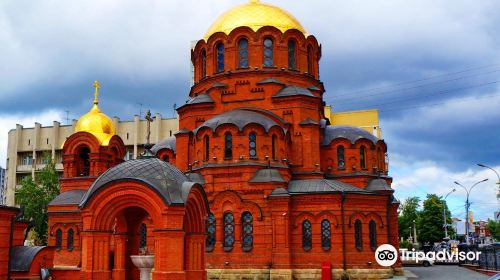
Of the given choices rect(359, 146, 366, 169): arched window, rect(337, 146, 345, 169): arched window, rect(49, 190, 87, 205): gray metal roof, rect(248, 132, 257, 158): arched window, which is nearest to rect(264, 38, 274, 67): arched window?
rect(248, 132, 257, 158): arched window

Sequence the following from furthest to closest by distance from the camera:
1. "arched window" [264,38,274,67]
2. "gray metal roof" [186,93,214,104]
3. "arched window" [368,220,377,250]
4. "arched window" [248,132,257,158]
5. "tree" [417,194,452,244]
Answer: "tree" [417,194,452,244] < "arched window" [264,38,274,67] < "gray metal roof" [186,93,214,104] < "arched window" [248,132,257,158] < "arched window" [368,220,377,250]

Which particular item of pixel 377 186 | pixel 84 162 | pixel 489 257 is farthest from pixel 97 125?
pixel 489 257

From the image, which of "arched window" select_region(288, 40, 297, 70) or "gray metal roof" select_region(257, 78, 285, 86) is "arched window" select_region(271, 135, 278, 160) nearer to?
"gray metal roof" select_region(257, 78, 285, 86)

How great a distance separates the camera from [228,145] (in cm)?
2731

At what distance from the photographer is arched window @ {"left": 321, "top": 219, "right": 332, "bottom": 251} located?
25828mm

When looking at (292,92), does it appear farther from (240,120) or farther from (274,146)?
(240,120)

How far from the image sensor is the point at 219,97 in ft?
101

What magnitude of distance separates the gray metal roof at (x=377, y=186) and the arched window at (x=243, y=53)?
31.7 ft

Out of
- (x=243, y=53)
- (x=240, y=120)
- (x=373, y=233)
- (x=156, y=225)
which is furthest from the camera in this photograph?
(x=243, y=53)

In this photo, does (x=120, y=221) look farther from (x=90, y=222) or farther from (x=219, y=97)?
(x=219, y=97)

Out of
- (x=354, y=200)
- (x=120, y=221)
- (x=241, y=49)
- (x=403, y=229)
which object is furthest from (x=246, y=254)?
(x=403, y=229)

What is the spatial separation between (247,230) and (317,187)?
401 cm

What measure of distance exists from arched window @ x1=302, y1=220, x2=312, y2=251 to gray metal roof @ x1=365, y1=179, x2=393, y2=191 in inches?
187

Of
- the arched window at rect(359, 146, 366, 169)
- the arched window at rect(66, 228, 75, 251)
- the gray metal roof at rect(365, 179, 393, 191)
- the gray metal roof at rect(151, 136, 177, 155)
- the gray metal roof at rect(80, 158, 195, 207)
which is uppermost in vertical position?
the gray metal roof at rect(151, 136, 177, 155)
